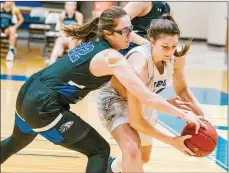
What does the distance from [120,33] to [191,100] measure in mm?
850

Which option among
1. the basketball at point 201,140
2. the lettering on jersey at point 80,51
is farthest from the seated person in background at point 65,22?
the basketball at point 201,140

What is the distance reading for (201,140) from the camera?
Result: 10.6 feet

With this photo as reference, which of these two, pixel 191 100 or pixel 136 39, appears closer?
pixel 191 100

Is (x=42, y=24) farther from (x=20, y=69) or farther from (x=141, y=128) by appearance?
(x=141, y=128)

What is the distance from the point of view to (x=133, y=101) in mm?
3225

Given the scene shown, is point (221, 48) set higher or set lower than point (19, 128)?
lower

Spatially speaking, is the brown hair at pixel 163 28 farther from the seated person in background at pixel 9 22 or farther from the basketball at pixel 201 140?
the seated person in background at pixel 9 22

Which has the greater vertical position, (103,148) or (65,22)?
(103,148)

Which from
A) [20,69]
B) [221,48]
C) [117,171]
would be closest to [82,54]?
[117,171]

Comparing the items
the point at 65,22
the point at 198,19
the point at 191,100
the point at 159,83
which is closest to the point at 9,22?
the point at 65,22

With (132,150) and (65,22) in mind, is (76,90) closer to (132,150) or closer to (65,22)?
(132,150)

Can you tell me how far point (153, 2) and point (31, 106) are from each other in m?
1.49

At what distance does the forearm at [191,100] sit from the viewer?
368 centimetres

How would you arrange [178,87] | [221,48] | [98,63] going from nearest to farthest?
[98,63] < [178,87] < [221,48]
